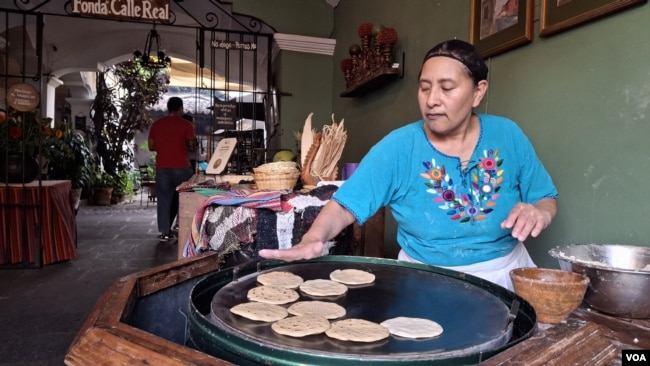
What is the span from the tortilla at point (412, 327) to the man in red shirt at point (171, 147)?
5.13m

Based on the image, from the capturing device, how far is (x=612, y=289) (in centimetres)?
114

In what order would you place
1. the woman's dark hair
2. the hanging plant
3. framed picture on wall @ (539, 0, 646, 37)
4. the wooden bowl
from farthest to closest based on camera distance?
the hanging plant, framed picture on wall @ (539, 0, 646, 37), the woman's dark hair, the wooden bowl

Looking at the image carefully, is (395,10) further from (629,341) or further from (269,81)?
(629,341)

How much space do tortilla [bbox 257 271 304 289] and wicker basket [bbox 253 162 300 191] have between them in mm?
1389

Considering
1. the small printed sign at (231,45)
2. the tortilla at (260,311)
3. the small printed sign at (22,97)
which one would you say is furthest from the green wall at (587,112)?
the small printed sign at (22,97)

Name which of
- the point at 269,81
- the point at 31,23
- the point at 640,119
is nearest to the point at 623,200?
the point at 640,119

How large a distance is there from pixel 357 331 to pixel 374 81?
10.5 feet

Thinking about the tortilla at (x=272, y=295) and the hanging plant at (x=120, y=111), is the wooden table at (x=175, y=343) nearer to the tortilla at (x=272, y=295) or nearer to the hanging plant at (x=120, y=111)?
the tortilla at (x=272, y=295)

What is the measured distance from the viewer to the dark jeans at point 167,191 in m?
5.85

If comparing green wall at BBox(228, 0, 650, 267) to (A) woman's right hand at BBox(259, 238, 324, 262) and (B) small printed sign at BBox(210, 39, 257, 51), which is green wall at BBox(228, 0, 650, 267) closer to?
(A) woman's right hand at BBox(259, 238, 324, 262)

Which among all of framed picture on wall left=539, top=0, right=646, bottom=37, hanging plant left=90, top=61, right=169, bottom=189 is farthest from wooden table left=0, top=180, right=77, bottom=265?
hanging plant left=90, top=61, right=169, bottom=189

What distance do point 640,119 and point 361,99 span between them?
133 inches

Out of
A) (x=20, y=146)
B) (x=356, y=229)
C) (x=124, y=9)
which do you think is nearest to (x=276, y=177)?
(x=356, y=229)

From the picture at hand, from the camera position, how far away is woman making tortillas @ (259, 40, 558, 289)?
1466 millimetres
